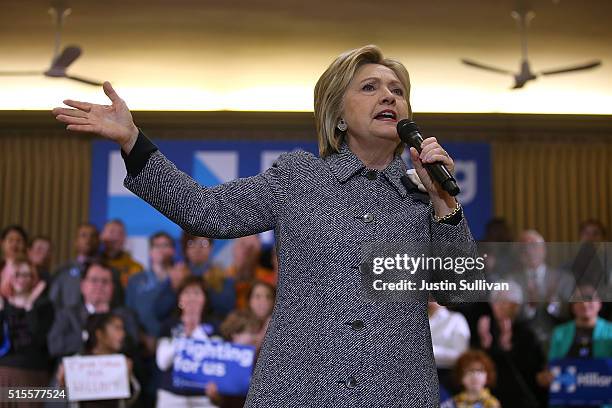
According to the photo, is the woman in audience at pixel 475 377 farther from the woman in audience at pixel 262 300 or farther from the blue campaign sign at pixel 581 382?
the woman in audience at pixel 262 300

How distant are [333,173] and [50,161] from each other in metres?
4.77

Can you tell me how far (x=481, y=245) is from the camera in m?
1.49

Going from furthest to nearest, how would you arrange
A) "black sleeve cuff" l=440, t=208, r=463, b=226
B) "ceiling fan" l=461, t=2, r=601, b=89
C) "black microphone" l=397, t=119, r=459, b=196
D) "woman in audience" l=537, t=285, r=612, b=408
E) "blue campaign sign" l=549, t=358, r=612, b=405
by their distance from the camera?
"ceiling fan" l=461, t=2, r=601, b=89 → "blue campaign sign" l=549, t=358, r=612, b=405 → "woman in audience" l=537, t=285, r=612, b=408 → "black sleeve cuff" l=440, t=208, r=463, b=226 → "black microphone" l=397, t=119, r=459, b=196

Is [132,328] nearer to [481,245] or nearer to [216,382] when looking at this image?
[216,382]

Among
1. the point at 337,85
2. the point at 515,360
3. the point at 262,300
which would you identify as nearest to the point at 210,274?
the point at 262,300

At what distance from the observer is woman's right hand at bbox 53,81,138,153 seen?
127cm

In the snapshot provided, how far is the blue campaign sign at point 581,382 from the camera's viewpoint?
3758 millimetres

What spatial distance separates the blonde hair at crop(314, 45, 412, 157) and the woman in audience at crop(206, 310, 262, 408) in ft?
9.09

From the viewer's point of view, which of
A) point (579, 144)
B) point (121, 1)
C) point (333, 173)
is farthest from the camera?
point (121, 1)

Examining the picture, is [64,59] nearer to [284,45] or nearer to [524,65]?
[284,45]

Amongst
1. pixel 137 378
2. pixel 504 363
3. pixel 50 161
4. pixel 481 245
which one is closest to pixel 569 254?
pixel 481 245

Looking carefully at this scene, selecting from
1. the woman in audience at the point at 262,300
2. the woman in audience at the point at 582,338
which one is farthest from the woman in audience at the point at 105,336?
the woman in audience at the point at 582,338

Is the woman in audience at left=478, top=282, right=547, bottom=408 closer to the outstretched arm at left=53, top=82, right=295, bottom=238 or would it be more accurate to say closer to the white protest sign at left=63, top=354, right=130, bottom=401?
the white protest sign at left=63, top=354, right=130, bottom=401

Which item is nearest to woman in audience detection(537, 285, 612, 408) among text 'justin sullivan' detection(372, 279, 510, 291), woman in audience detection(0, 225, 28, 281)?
text 'justin sullivan' detection(372, 279, 510, 291)
